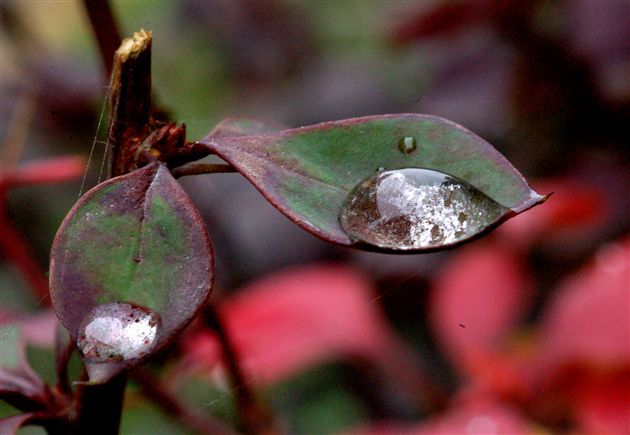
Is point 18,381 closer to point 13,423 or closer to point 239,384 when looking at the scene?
point 13,423

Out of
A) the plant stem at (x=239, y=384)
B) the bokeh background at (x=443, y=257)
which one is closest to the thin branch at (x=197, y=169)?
the plant stem at (x=239, y=384)

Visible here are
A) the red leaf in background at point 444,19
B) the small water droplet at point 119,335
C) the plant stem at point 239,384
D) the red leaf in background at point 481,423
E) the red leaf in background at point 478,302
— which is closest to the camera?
the small water droplet at point 119,335

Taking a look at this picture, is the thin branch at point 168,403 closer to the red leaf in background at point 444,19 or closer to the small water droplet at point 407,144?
the small water droplet at point 407,144

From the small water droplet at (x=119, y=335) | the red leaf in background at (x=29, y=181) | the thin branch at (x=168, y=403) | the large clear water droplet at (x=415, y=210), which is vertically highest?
the large clear water droplet at (x=415, y=210)

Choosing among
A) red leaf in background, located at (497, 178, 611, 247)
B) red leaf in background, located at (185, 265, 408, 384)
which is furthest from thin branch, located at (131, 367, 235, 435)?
red leaf in background, located at (497, 178, 611, 247)

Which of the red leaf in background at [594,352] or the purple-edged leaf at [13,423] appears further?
the red leaf in background at [594,352]

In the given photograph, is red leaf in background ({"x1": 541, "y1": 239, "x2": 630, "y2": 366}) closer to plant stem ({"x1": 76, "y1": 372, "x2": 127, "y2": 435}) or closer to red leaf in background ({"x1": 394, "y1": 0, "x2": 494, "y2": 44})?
red leaf in background ({"x1": 394, "y1": 0, "x2": 494, "y2": 44})

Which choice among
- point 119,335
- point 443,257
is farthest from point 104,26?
point 443,257

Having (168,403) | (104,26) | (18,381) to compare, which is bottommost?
(168,403)
